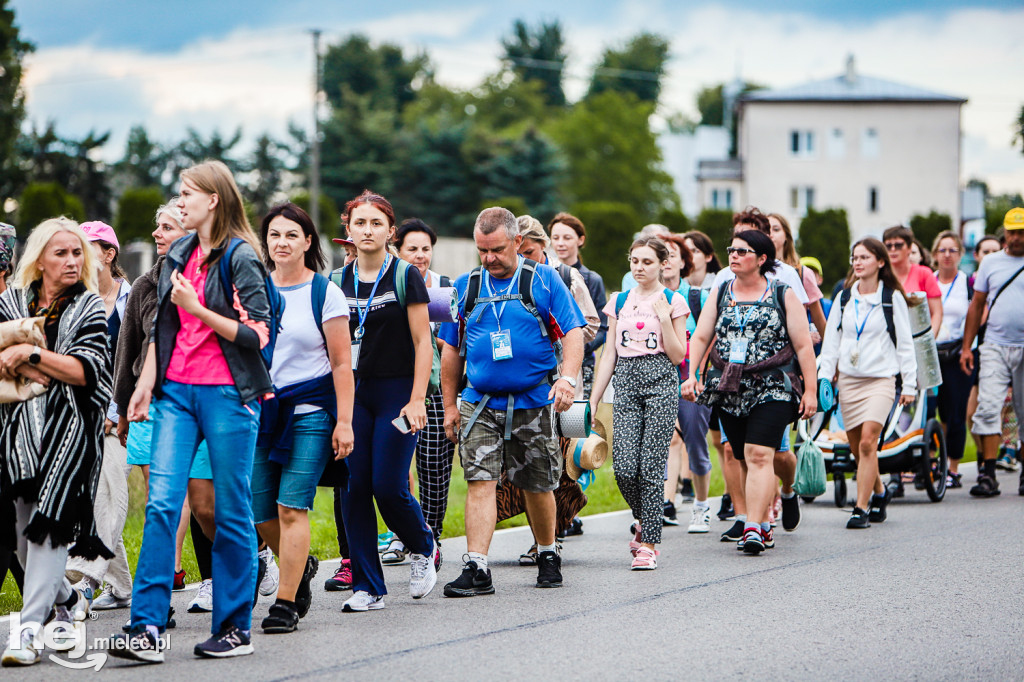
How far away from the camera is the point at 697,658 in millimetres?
5523

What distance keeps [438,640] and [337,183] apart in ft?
199

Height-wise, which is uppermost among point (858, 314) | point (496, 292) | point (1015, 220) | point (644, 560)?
point (1015, 220)

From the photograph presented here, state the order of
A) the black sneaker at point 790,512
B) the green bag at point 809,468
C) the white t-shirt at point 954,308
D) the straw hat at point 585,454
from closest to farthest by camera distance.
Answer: the straw hat at point 585,454
the black sneaker at point 790,512
the green bag at point 809,468
the white t-shirt at point 954,308

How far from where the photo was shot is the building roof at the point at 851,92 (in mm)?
74938

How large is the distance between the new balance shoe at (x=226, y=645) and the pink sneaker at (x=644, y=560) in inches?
118

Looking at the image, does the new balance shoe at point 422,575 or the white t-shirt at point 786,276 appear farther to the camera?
the white t-shirt at point 786,276

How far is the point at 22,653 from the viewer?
537 cm

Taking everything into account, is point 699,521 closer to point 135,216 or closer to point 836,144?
point 135,216

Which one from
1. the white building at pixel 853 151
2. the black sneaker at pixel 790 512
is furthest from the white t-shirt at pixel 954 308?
the white building at pixel 853 151

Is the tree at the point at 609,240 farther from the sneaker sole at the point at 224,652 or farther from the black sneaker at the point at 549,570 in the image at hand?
the sneaker sole at the point at 224,652

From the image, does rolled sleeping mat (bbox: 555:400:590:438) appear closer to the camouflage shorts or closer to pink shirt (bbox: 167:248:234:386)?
the camouflage shorts

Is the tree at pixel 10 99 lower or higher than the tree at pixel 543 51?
lower

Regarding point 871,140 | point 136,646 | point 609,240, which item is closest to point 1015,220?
point 136,646

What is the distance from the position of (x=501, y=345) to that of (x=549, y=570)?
1.37 meters
